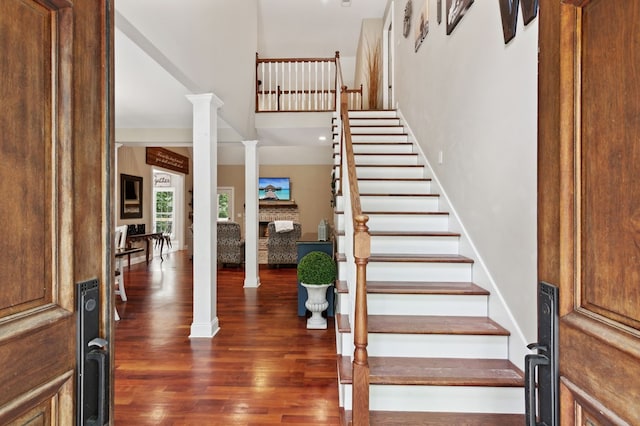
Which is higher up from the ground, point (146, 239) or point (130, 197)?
point (130, 197)

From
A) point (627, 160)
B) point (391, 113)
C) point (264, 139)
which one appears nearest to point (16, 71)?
point (627, 160)

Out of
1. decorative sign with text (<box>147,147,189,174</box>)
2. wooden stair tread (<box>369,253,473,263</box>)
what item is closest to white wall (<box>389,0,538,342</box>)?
wooden stair tread (<box>369,253,473,263</box>)

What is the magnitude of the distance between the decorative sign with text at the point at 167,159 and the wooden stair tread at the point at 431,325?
25.7ft

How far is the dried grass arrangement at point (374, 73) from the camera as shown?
267 inches

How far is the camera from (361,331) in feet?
5.78

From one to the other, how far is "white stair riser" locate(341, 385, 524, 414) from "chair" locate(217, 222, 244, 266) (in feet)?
18.6

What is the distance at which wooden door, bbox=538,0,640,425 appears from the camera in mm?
583

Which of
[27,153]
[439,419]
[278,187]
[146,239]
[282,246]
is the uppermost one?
[278,187]

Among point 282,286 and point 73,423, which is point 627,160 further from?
point 282,286

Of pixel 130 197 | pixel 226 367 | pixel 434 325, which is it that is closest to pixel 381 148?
pixel 434 325

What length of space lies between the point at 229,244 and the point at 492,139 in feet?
19.3

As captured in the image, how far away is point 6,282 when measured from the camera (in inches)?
23.0

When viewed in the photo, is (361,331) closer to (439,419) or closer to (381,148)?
(439,419)

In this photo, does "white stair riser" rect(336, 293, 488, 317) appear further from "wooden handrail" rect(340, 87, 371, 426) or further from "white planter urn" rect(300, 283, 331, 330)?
"white planter urn" rect(300, 283, 331, 330)
